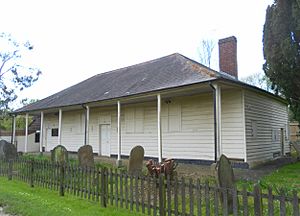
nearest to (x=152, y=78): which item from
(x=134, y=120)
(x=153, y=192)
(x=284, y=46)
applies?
(x=134, y=120)

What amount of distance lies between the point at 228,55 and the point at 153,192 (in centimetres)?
1424

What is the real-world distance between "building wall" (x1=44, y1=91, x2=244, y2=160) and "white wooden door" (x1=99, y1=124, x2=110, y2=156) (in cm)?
21

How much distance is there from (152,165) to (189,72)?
6826 mm

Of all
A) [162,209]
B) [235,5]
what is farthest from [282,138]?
[162,209]

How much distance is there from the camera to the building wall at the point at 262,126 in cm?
1498

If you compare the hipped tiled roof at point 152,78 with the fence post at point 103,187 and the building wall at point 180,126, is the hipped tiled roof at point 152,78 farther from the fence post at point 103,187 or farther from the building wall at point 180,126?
the fence post at point 103,187

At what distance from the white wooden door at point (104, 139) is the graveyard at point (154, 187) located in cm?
915

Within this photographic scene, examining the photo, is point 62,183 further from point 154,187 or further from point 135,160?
point 154,187

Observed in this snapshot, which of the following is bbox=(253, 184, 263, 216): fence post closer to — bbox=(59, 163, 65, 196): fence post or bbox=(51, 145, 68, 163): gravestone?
bbox=(59, 163, 65, 196): fence post

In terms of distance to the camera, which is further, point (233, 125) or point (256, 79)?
point (256, 79)

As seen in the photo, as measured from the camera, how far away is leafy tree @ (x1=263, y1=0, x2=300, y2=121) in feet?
42.3

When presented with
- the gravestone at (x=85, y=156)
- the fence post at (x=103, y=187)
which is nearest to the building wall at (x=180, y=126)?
the gravestone at (x=85, y=156)

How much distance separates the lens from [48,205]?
22.9ft

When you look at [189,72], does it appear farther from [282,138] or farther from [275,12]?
[282,138]
